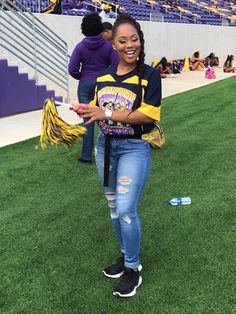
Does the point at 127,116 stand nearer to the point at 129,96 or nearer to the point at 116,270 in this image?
the point at 129,96

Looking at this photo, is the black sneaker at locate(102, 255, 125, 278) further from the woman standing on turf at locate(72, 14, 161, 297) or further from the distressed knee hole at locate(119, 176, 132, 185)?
the distressed knee hole at locate(119, 176, 132, 185)

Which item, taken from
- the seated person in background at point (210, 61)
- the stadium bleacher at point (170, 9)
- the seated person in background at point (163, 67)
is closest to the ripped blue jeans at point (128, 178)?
the stadium bleacher at point (170, 9)

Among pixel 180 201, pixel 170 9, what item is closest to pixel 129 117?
pixel 180 201

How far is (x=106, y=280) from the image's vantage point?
9.94 feet

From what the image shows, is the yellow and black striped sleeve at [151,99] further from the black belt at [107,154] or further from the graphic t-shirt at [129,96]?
the black belt at [107,154]

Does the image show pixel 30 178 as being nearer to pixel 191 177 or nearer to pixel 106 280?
pixel 191 177

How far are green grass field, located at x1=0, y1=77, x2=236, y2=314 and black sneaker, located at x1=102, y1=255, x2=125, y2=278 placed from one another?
0.05 meters

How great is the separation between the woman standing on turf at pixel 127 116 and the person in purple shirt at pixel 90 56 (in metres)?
2.56

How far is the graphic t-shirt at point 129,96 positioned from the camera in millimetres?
2547

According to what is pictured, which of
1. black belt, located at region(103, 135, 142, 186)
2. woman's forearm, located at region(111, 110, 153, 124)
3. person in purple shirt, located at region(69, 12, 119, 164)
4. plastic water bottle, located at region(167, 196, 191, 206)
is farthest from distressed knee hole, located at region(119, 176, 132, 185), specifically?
person in purple shirt, located at region(69, 12, 119, 164)

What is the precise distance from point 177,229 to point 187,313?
1191 mm

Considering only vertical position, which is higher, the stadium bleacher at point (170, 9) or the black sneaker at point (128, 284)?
the stadium bleacher at point (170, 9)

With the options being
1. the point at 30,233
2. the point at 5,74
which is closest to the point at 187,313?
the point at 30,233

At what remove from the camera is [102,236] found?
12.1 ft
